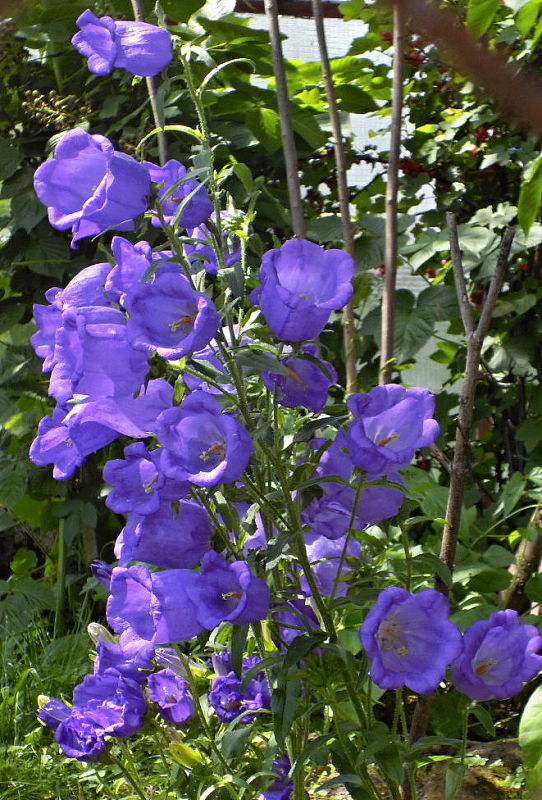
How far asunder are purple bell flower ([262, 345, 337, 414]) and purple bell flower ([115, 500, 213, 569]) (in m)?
0.16

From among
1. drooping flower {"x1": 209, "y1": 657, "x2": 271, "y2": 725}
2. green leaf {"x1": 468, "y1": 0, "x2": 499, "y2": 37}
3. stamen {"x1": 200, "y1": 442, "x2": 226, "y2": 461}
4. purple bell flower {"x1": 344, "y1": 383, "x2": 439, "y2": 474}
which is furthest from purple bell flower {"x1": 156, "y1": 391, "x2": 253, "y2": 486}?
green leaf {"x1": 468, "y1": 0, "x2": 499, "y2": 37}

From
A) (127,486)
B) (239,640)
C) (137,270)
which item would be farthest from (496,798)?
(137,270)

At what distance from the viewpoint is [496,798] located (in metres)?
1.54

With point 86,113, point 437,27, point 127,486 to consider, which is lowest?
point 86,113

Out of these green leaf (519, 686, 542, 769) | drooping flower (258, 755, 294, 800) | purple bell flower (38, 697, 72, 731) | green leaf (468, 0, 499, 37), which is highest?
green leaf (468, 0, 499, 37)

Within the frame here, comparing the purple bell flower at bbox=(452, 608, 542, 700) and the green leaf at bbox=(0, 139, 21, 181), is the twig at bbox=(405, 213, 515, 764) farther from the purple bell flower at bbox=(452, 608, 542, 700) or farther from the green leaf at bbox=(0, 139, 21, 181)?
the green leaf at bbox=(0, 139, 21, 181)

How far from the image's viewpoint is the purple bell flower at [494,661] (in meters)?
0.99

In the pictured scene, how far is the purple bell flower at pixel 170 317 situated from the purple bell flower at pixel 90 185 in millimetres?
87

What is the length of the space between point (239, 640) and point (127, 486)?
193mm

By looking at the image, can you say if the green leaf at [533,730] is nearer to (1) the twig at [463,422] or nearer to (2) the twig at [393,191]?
(1) the twig at [463,422]

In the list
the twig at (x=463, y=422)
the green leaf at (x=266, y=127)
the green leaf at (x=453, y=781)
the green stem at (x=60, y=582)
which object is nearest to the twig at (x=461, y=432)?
the twig at (x=463, y=422)

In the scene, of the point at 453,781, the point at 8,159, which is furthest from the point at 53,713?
the point at 8,159

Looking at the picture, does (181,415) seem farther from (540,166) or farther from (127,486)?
(540,166)

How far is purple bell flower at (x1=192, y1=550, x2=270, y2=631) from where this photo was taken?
90cm
